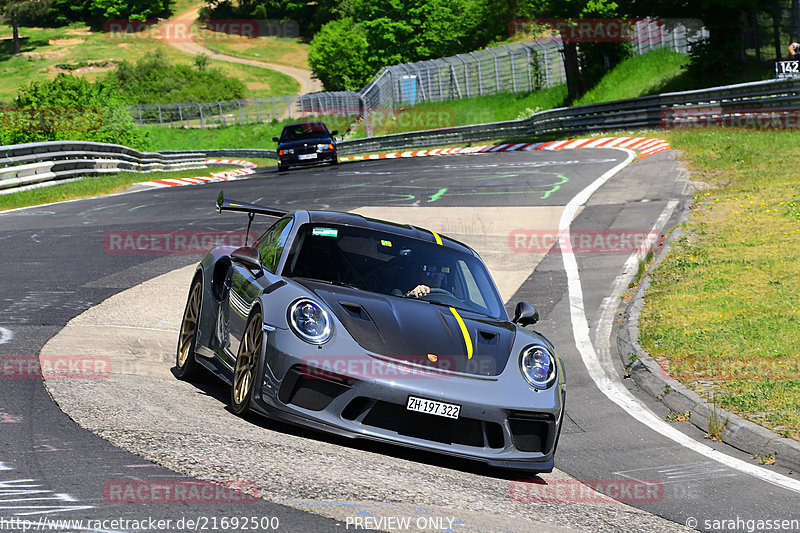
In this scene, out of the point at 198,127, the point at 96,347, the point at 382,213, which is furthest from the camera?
the point at 198,127

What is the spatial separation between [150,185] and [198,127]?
4717 cm

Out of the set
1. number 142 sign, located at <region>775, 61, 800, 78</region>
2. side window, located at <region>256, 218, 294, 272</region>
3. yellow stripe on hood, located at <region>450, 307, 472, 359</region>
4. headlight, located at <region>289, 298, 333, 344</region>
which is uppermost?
side window, located at <region>256, 218, 294, 272</region>

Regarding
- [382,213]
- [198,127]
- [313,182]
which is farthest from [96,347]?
[198,127]

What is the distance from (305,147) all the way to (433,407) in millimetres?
28638

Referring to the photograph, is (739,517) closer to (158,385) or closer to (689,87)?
(158,385)

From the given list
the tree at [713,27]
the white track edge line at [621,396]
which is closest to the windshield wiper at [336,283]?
the white track edge line at [621,396]

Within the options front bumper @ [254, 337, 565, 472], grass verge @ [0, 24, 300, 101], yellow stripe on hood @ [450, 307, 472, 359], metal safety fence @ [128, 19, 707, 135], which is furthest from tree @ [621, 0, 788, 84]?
grass verge @ [0, 24, 300, 101]

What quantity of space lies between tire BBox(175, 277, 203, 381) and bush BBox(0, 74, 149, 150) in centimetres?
3198

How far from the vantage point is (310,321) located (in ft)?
20.5

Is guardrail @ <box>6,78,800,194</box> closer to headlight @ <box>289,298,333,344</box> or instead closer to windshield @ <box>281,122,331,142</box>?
windshield @ <box>281,122,331,142</box>

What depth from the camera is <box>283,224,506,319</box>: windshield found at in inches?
285

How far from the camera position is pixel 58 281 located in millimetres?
12016

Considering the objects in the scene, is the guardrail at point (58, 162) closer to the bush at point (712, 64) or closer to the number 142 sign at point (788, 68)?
the number 142 sign at point (788, 68)

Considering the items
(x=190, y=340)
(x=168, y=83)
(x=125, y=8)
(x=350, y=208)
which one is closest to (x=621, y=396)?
(x=190, y=340)
